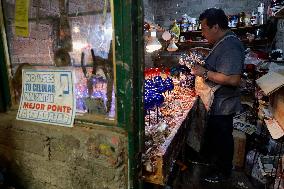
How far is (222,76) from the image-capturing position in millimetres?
2822

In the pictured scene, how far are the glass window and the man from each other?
180cm

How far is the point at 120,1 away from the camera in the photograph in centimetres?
132

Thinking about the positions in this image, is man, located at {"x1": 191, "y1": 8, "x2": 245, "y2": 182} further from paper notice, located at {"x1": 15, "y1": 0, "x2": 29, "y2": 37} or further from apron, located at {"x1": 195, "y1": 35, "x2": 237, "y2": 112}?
paper notice, located at {"x1": 15, "y1": 0, "x2": 29, "y2": 37}

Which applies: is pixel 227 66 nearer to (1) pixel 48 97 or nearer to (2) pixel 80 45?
(2) pixel 80 45

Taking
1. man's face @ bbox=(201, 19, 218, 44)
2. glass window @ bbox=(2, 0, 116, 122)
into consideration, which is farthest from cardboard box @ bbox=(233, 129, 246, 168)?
glass window @ bbox=(2, 0, 116, 122)

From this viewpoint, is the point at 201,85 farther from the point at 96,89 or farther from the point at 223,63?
the point at 96,89

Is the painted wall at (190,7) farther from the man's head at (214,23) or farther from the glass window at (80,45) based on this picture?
the glass window at (80,45)

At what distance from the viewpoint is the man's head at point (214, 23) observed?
3078 millimetres

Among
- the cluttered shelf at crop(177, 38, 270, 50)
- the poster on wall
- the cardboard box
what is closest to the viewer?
the poster on wall

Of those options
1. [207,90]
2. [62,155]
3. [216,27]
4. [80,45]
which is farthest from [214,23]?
[62,155]

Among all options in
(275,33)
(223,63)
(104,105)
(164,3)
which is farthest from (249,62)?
(104,105)

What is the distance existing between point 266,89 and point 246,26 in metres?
3.86

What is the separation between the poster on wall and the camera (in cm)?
162

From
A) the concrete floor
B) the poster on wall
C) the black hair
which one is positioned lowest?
the concrete floor
